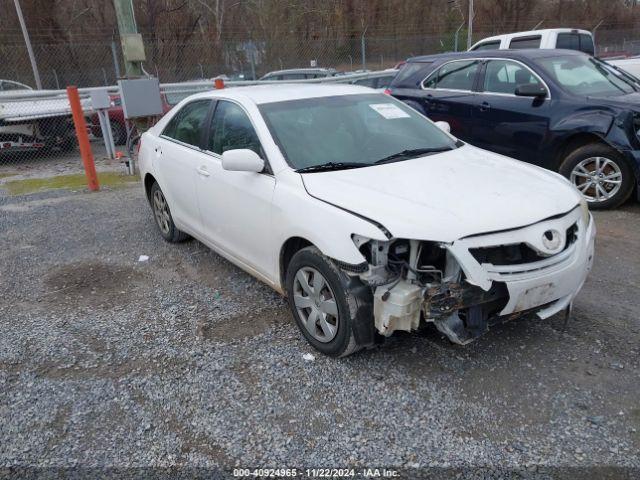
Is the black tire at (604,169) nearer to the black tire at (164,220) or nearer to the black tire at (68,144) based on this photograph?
the black tire at (164,220)

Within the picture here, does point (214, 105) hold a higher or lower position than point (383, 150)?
higher

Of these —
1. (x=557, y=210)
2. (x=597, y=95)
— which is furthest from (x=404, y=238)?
(x=597, y=95)

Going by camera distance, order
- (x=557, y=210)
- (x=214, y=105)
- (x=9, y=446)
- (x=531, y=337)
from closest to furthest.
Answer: (x=9, y=446) → (x=557, y=210) → (x=531, y=337) → (x=214, y=105)

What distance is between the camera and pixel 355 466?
246cm

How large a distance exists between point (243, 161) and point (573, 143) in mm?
4304

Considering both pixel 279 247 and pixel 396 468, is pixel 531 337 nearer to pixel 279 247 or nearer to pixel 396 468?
pixel 396 468

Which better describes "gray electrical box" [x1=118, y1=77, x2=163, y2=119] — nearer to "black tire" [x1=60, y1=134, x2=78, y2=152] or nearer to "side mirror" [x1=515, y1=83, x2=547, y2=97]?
"black tire" [x1=60, y1=134, x2=78, y2=152]

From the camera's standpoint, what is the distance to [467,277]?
2.71 m

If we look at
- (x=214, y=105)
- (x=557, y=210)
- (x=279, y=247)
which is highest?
(x=214, y=105)

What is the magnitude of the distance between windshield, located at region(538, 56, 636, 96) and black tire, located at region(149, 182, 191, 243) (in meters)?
4.71

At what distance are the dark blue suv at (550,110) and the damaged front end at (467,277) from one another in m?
3.28

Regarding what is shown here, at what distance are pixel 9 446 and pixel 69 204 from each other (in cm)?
525

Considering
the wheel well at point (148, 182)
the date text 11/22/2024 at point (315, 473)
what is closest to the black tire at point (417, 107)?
the wheel well at point (148, 182)

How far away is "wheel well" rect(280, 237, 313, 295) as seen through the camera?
131 inches
